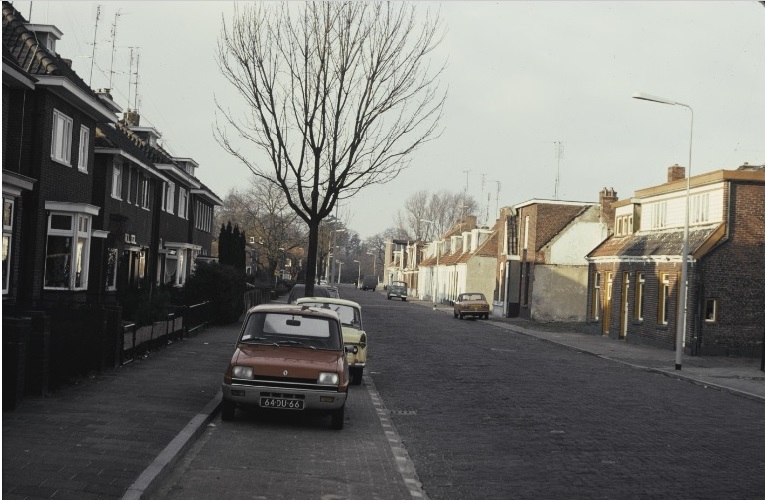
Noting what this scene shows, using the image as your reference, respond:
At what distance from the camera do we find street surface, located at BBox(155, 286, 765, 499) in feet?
28.2

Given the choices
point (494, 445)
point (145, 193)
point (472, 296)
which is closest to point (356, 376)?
point (494, 445)

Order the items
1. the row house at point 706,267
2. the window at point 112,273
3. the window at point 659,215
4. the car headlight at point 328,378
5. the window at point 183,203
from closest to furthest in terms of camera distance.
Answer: the car headlight at point 328,378 → the row house at point 706,267 → the window at point 112,273 → the window at point 659,215 → the window at point 183,203

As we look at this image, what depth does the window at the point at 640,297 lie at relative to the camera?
118ft

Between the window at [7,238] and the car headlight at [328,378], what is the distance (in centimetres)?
1266

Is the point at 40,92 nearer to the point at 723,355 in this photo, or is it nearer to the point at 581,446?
the point at 581,446

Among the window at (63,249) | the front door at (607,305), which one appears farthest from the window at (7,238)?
the front door at (607,305)

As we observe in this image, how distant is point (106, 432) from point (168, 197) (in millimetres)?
34462

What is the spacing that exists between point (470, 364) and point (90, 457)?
15959 millimetres

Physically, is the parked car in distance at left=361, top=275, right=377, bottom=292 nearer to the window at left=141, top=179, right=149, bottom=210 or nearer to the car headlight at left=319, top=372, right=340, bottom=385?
the window at left=141, top=179, right=149, bottom=210

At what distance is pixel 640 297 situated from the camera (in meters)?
36.4

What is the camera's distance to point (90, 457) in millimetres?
8273

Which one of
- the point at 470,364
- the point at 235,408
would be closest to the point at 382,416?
the point at 235,408

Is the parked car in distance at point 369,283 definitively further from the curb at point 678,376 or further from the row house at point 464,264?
the curb at point 678,376

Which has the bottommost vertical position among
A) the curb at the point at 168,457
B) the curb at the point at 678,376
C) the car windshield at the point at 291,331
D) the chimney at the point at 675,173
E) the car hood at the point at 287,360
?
the curb at the point at 678,376
